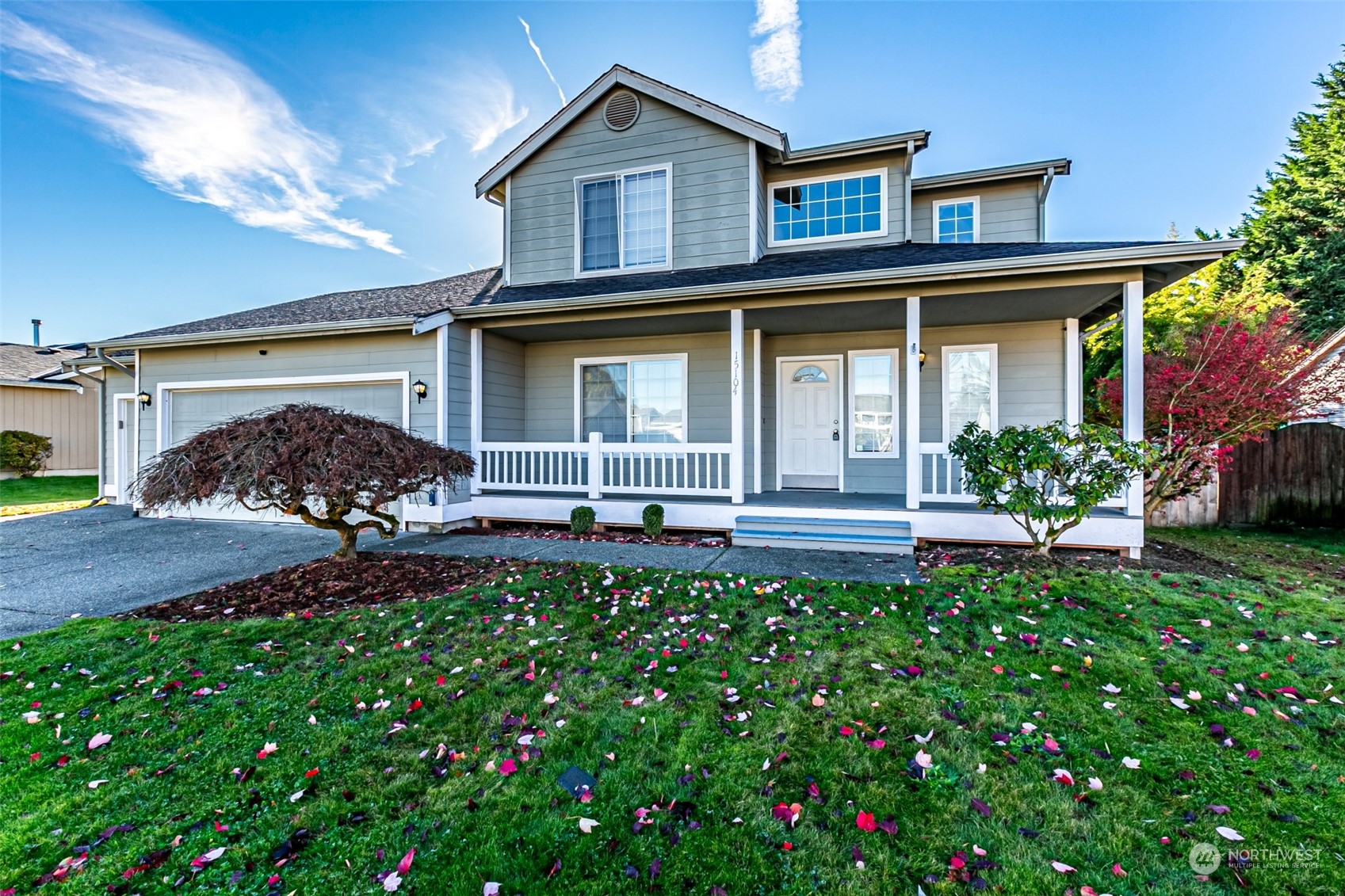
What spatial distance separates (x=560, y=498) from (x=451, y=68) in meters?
8.95

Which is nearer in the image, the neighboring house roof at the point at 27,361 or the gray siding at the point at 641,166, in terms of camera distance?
the gray siding at the point at 641,166

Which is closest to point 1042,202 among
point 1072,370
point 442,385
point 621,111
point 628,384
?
point 1072,370

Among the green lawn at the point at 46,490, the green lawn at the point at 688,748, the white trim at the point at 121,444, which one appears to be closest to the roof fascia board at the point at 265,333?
the white trim at the point at 121,444

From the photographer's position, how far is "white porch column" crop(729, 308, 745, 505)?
7133mm

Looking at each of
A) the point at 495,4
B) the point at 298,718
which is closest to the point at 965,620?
the point at 298,718

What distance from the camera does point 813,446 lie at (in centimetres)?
917

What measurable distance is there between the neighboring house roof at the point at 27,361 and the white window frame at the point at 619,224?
1517cm

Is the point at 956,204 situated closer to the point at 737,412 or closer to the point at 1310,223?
the point at 737,412

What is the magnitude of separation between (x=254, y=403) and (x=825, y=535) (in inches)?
366

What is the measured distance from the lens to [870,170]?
8.67m

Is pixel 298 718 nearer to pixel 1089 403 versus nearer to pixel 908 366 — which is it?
pixel 908 366

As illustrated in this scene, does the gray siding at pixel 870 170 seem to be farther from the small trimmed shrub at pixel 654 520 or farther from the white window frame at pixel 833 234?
the small trimmed shrub at pixel 654 520

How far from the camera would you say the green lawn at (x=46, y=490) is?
11719 millimetres

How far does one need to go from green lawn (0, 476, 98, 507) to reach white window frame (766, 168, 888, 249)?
49.8ft
